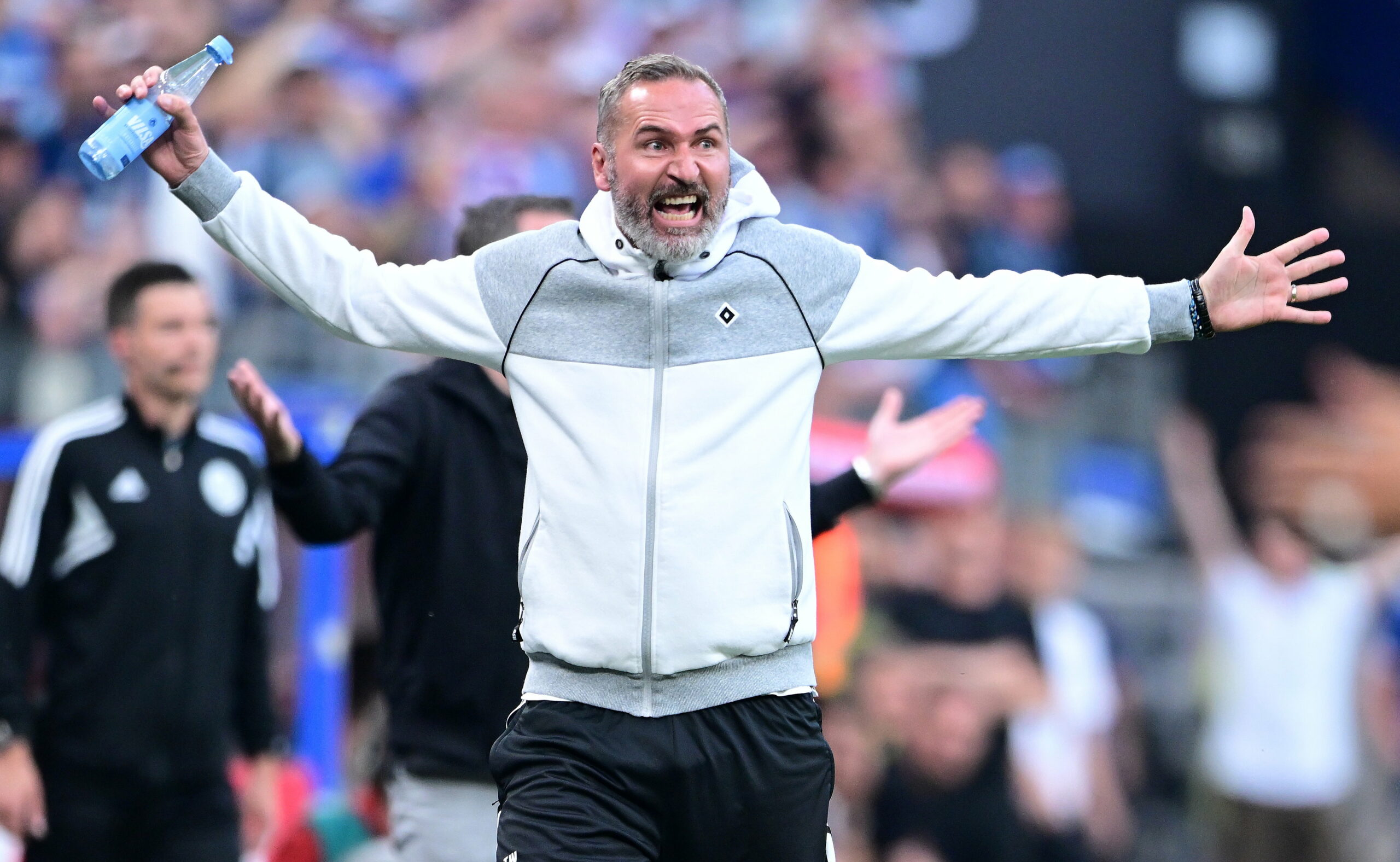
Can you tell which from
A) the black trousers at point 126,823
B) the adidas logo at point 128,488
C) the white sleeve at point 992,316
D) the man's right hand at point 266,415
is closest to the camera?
the white sleeve at point 992,316

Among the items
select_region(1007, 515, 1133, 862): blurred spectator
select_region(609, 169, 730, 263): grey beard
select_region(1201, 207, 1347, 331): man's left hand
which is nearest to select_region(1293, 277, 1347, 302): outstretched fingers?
select_region(1201, 207, 1347, 331): man's left hand

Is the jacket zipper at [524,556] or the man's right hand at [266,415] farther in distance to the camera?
the man's right hand at [266,415]

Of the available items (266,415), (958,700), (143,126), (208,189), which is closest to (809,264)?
(208,189)

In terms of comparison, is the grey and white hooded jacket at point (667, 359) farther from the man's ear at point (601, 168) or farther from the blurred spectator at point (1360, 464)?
the blurred spectator at point (1360, 464)

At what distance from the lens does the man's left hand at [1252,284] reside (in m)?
3.76

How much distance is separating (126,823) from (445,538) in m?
1.62

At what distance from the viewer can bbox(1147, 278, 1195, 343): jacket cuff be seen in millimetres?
3732

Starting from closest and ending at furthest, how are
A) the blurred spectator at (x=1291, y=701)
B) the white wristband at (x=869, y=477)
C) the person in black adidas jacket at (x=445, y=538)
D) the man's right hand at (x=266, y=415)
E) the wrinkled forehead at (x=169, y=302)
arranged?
the man's right hand at (x=266, y=415) < the person in black adidas jacket at (x=445, y=538) < the white wristband at (x=869, y=477) < the wrinkled forehead at (x=169, y=302) < the blurred spectator at (x=1291, y=701)

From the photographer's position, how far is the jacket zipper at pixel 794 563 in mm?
3609

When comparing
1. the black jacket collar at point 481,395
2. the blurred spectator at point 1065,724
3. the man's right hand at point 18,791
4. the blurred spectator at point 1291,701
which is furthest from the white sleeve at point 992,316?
the blurred spectator at point 1291,701

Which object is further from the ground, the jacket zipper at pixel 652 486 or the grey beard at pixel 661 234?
the grey beard at pixel 661 234

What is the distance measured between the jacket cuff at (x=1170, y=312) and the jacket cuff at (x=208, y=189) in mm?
1855

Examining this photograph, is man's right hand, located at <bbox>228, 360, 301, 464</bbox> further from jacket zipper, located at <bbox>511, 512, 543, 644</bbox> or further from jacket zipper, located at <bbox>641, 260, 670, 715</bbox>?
jacket zipper, located at <bbox>641, 260, 670, 715</bbox>

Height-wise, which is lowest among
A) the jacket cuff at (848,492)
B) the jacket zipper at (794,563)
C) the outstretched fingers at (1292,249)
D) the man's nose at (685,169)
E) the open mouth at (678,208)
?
the jacket zipper at (794,563)
